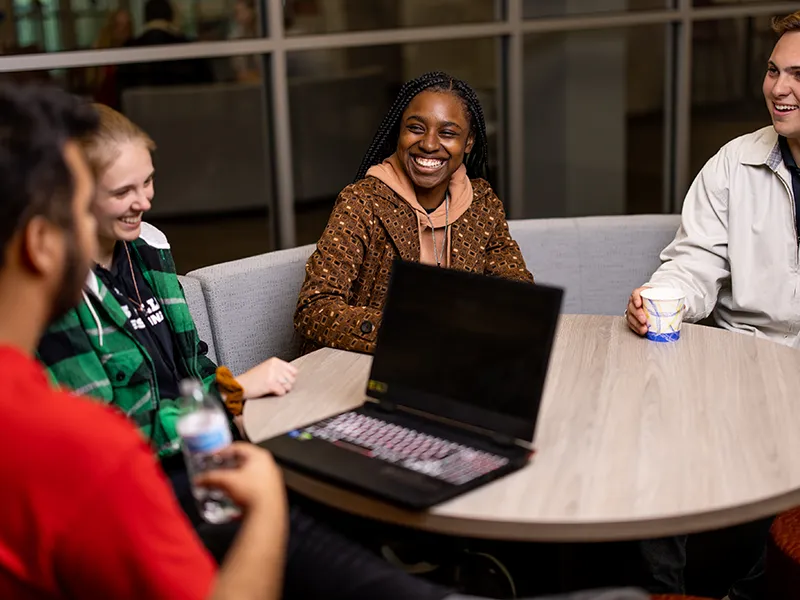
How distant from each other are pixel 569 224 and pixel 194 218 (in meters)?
1.94

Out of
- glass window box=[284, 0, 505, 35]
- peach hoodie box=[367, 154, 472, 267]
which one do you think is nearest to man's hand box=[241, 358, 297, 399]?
peach hoodie box=[367, 154, 472, 267]

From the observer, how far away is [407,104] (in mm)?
2738

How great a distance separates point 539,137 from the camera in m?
4.91

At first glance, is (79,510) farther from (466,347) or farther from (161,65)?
(161,65)

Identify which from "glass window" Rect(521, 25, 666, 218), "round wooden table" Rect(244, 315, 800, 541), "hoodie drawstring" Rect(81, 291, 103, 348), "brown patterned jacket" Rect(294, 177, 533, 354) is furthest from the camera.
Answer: "glass window" Rect(521, 25, 666, 218)

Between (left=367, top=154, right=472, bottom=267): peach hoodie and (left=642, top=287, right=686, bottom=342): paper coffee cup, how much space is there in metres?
0.63

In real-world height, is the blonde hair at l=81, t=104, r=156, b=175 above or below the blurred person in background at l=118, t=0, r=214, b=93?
below

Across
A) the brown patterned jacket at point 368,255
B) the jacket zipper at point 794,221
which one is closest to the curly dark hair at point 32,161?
the brown patterned jacket at point 368,255

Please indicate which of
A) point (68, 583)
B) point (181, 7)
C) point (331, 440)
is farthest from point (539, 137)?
point (68, 583)

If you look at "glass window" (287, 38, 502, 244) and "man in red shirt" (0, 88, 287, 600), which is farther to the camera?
"glass window" (287, 38, 502, 244)

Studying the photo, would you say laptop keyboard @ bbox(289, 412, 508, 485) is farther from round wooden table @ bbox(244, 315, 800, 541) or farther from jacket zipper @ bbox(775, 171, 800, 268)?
jacket zipper @ bbox(775, 171, 800, 268)

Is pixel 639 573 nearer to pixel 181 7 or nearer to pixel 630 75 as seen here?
pixel 181 7

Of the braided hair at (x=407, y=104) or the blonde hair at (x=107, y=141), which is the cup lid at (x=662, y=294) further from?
the blonde hair at (x=107, y=141)

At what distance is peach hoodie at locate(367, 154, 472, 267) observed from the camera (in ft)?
8.98
